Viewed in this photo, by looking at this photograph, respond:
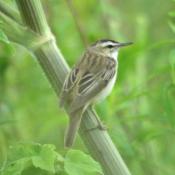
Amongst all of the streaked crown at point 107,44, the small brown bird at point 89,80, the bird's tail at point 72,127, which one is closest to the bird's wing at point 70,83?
the small brown bird at point 89,80

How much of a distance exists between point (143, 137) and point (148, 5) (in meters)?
3.78

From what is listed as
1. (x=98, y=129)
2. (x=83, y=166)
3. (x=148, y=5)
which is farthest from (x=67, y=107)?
(x=148, y=5)

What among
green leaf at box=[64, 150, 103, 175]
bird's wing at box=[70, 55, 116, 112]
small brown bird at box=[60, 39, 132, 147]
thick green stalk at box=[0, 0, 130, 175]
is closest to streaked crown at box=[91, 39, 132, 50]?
small brown bird at box=[60, 39, 132, 147]

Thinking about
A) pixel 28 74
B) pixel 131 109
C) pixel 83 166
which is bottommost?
pixel 131 109

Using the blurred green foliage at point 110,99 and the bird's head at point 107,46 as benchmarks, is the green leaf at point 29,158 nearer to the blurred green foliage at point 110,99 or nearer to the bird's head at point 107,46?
the blurred green foliage at point 110,99

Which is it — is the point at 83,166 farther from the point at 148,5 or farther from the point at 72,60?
the point at 148,5

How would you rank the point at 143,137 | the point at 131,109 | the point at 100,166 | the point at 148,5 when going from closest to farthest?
the point at 100,166 < the point at 143,137 < the point at 131,109 < the point at 148,5

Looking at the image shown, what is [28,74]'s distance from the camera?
559cm

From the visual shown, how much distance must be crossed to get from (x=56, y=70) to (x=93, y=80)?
5.90 ft

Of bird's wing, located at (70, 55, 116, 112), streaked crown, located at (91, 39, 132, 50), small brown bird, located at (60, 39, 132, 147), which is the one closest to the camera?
small brown bird, located at (60, 39, 132, 147)

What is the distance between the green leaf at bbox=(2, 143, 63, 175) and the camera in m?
2.54

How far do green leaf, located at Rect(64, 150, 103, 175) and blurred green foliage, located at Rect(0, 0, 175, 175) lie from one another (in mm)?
1075

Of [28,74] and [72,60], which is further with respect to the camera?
[28,74]

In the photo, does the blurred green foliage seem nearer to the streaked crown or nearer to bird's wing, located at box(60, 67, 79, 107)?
the streaked crown
